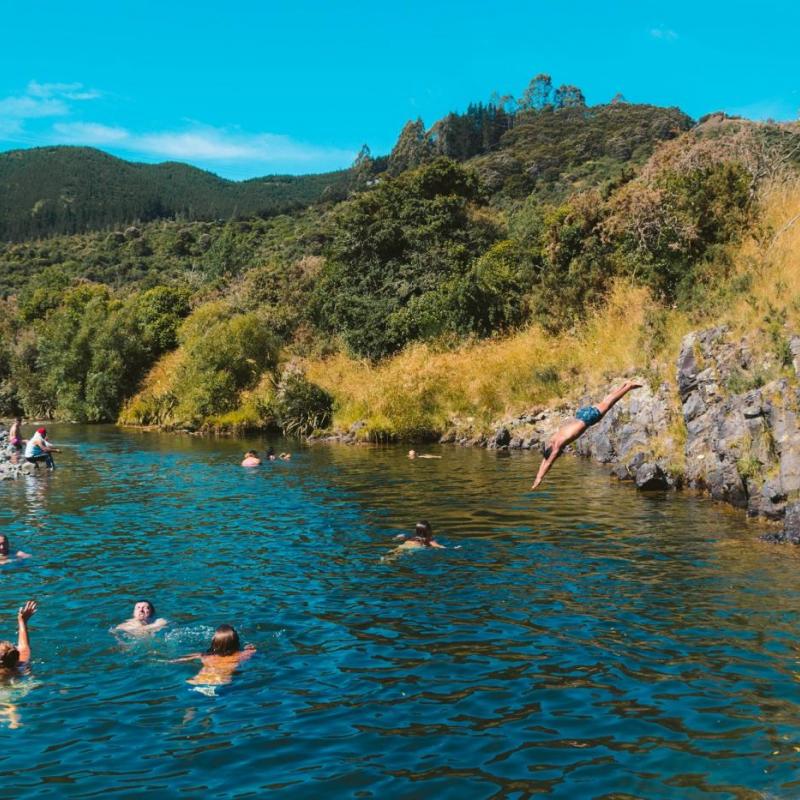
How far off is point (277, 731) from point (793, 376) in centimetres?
1440

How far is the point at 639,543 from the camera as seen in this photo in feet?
53.5

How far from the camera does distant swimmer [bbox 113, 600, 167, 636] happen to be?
11.8 m

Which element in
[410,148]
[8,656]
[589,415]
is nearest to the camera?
[8,656]

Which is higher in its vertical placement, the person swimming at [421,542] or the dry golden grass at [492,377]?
the dry golden grass at [492,377]

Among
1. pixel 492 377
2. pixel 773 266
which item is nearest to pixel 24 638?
pixel 773 266

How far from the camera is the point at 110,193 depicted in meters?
170

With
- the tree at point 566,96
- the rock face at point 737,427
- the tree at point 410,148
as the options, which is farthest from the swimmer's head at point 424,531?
the tree at point 566,96

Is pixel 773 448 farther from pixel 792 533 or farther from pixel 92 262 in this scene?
pixel 92 262

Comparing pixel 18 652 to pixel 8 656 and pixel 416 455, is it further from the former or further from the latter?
pixel 416 455

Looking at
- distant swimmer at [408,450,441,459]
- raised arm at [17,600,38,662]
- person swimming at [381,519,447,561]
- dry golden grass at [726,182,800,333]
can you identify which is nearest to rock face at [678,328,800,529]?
dry golden grass at [726,182,800,333]

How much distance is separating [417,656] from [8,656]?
200 inches

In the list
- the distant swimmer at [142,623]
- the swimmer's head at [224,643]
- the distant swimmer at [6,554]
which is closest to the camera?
the swimmer's head at [224,643]

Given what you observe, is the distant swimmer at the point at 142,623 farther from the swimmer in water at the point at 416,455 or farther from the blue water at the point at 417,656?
the swimmer in water at the point at 416,455

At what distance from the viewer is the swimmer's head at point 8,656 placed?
32.8ft
